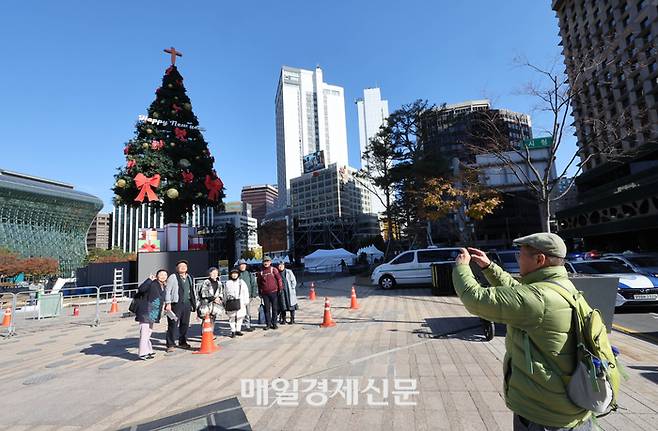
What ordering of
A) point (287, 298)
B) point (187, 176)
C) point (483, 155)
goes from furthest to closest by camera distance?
point (187, 176)
point (483, 155)
point (287, 298)

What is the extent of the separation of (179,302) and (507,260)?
1226 cm

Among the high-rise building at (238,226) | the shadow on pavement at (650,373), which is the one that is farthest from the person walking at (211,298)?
the high-rise building at (238,226)

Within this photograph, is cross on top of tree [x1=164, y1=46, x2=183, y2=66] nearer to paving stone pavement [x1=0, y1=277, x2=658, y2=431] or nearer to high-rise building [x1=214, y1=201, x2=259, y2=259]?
high-rise building [x1=214, y1=201, x2=259, y2=259]

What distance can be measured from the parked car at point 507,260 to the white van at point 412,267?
6.87 feet

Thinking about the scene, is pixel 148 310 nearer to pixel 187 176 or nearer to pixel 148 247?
pixel 148 247

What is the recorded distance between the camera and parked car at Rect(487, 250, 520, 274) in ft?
40.4

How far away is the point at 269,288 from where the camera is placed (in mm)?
8398

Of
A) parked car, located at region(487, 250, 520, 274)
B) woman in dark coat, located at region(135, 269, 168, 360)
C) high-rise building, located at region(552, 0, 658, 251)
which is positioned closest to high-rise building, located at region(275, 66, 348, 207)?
high-rise building, located at region(552, 0, 658, 251)

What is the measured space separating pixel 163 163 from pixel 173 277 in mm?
13669

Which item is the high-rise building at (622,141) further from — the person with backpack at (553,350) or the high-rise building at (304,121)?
the high-rise building at (304,121)

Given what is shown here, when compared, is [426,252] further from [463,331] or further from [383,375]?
[383,375]

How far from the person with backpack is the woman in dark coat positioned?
6.47 meters

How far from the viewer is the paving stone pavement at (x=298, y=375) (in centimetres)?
368

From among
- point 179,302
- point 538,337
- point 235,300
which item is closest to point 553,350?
point 538,337
